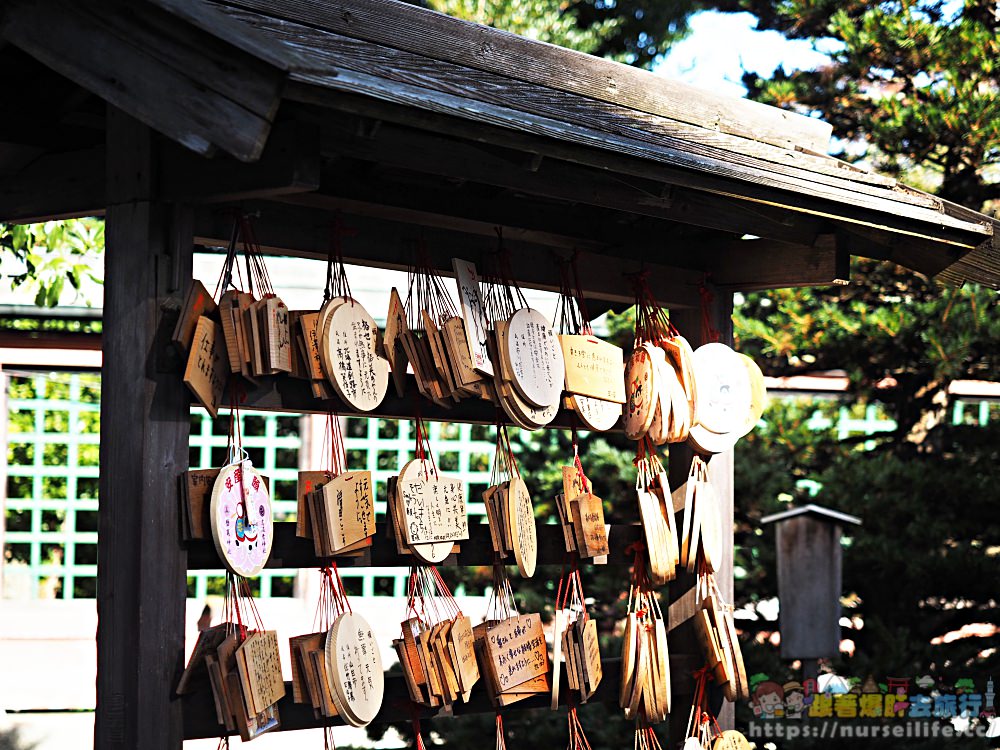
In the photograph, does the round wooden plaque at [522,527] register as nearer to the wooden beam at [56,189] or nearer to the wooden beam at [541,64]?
the wooden beam at [541,64]

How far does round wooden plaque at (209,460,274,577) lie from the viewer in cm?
219

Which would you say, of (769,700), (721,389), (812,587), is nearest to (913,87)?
(812,587)

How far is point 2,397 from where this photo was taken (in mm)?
6348

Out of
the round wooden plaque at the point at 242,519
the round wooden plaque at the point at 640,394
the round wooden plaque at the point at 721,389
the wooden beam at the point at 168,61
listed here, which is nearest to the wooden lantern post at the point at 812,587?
the round wooden plaque at the point at 721,389

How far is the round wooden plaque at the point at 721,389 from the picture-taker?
3.09 m

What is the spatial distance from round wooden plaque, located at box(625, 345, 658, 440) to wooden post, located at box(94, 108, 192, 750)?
48.7 inches

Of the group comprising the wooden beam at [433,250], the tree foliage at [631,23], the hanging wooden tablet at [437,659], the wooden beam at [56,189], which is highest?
the tree foliage at [631,23]

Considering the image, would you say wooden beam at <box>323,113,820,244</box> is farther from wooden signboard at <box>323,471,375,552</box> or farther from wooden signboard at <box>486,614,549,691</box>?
wooden signboard at <box>486,614,549,691</box>

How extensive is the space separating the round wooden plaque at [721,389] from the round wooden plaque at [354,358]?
958mm

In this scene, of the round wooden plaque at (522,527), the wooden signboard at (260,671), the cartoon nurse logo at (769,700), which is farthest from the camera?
the cartoon nurse logo at (769,700)

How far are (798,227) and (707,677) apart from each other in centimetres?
122

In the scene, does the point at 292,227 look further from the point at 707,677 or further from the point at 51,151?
the point at 707,677

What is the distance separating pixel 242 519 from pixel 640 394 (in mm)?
1155

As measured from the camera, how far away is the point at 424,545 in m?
2.58
